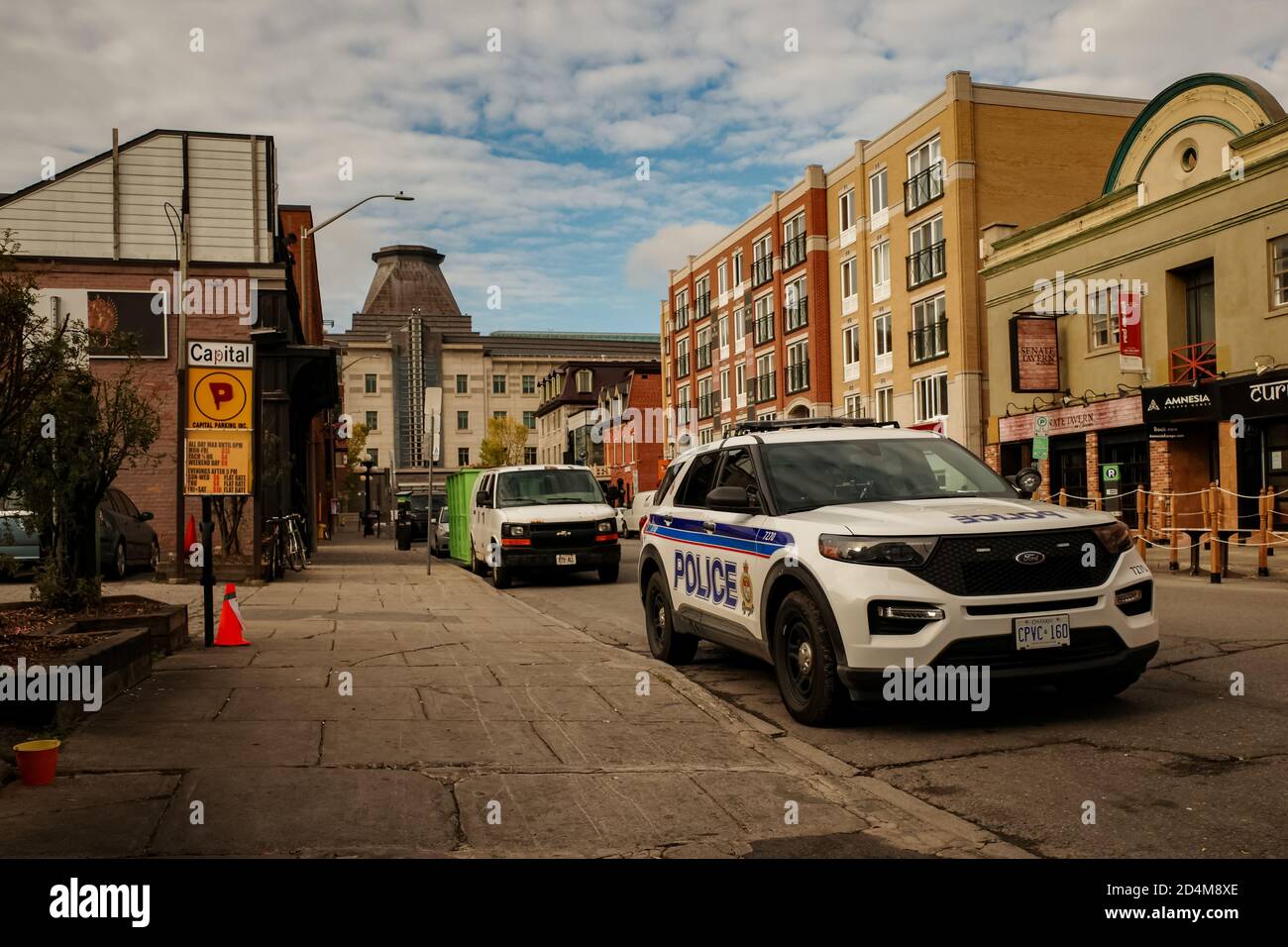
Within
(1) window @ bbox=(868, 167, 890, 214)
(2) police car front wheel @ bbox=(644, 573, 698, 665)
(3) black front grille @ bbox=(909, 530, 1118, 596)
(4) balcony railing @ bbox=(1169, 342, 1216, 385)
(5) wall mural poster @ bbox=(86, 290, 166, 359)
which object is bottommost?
(2) police car front wheel @ bbox=(644, 573, 698, 665)

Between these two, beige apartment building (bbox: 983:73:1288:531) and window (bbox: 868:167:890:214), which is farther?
window (bbox: 868:167:890:214)

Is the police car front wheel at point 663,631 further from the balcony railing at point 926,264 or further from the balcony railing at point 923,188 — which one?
the balcony railing at point 923,188

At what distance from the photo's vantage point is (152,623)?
8.90m

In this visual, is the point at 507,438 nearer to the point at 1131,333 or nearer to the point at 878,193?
the point at 878,193

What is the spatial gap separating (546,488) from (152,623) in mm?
11580

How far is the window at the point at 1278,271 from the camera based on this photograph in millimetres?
23312

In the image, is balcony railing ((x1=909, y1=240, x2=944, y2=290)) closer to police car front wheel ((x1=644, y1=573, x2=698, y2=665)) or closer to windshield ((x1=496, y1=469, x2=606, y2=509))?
windshield ((x1=496, y1=469, x2=606, y2=509))

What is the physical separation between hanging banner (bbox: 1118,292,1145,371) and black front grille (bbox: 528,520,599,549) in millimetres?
15241

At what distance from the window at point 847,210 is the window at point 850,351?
439 centimetres

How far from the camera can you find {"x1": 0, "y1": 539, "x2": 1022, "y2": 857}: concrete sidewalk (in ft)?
14.5

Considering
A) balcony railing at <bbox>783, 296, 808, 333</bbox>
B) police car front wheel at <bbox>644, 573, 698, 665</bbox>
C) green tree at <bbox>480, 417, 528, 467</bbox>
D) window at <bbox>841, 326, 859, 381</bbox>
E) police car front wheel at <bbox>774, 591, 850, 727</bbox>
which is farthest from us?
green tree at <bbox>480, 417, 528, 467</bbox>

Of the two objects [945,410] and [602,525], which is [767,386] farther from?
[602,525]

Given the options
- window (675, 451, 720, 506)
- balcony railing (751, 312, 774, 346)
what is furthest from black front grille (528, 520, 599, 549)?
balcony railing (751, 312, 774, 346)

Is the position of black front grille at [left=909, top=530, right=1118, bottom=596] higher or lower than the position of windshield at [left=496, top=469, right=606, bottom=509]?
lower
